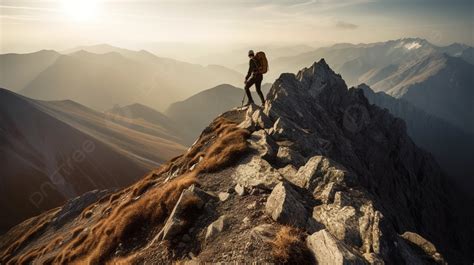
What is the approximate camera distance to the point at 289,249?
11242mm

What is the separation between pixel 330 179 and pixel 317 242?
7.05 meters

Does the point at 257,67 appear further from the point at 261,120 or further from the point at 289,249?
the point at 289,249

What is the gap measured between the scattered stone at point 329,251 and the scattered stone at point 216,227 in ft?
14.5

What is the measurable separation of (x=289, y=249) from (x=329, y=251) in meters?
1.46

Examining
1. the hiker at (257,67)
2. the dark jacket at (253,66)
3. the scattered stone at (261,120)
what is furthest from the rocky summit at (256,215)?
the dark jacket at (253,66)

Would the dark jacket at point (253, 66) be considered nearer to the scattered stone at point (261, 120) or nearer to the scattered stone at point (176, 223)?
the scattered stone at point (261, 120)

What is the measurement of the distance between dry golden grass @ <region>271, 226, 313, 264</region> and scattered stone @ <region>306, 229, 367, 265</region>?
322 mm

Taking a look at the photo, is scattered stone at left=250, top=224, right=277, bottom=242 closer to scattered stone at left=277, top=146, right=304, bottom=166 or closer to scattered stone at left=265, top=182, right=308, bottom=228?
scattered stone at left=265, top=182, right=308, bottom=228

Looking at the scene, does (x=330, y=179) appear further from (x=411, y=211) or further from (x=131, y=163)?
(x=131, y=163)

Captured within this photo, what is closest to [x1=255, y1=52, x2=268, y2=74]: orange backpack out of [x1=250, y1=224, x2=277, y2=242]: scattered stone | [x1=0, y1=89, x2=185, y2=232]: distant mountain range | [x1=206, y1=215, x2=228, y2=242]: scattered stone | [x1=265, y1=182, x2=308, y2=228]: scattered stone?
[x1=265, y1=182, x2=308, y2=228]: scattered stone

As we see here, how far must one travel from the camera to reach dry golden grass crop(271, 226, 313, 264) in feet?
35.9

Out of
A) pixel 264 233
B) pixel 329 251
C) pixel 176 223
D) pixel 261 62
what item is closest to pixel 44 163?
pixel 261 62

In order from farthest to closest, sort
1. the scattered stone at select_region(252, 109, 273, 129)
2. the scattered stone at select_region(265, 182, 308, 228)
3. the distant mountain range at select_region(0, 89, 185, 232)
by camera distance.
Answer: the distant mountain range at select_region(0, 89, 185, 232)
the scattered stone at select_region(252, 109, 273, 129)
the scattered stone at select_region(265, 182, 308, 228)

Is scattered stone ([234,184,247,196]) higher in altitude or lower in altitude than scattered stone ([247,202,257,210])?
lower
